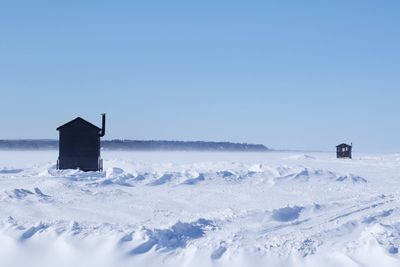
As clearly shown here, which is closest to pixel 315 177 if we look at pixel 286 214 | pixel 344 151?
pixel 286 214

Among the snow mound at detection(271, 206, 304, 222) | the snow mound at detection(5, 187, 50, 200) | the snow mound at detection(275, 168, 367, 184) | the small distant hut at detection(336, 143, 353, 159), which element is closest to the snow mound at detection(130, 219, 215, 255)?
the snow mound at detection(271, 206, 304, 222)

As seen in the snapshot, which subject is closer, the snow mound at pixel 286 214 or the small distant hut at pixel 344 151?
the snow mound at pixel 286 214

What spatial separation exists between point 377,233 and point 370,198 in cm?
606

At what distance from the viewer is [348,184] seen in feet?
60.0

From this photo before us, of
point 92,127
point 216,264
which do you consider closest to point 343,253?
point 216,264

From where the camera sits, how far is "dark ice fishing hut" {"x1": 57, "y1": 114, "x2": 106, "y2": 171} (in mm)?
26703

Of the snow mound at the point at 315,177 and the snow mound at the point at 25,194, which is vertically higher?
the snow mound at the point at 315,177

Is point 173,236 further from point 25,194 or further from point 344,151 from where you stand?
point 344,151

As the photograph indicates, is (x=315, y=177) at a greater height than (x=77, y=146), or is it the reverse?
(x=77, y=146)

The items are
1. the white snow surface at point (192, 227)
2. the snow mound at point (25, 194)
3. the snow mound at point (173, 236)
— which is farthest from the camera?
the snow mound at point (25, 194)

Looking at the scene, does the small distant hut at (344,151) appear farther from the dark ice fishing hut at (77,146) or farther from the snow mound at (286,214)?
the snow mound at (286,214)

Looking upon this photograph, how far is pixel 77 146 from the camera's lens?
1054 inches

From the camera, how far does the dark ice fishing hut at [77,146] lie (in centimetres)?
2670

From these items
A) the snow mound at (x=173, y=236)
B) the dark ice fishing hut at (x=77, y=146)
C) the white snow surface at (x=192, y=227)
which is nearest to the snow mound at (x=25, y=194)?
the white snow surface at (x=192, y=227)
